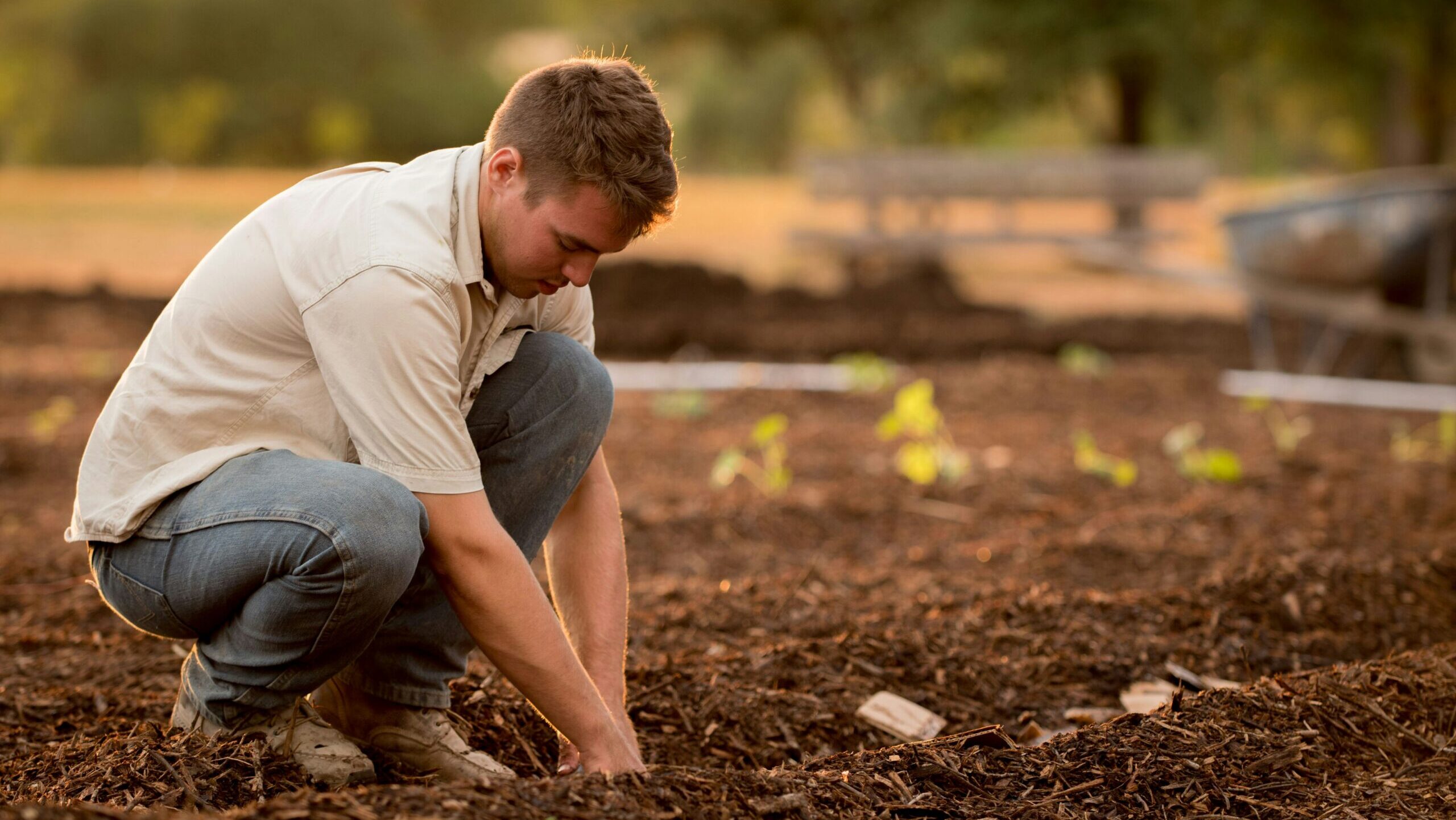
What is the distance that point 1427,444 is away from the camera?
5.60m

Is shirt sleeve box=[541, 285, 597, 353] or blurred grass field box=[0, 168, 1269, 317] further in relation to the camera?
blurred grass field box=[0, 168, 1269, 317]

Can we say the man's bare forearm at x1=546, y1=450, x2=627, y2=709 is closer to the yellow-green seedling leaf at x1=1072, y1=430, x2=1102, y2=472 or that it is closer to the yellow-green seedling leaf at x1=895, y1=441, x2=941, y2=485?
the yellow-green seedling leaf at x1=895, y1=441, x2=941, y2=485

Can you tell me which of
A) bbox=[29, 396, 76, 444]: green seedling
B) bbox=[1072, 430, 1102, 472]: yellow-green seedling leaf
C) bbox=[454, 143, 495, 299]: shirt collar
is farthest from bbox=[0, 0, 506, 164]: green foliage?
bbox=[454, 143, 495, 299]: shirt collar

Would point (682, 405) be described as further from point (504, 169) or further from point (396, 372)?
point (396, 372)

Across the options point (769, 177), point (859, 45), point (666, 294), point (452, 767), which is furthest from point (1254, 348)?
point (769, 177)

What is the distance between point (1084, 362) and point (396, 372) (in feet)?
20.3

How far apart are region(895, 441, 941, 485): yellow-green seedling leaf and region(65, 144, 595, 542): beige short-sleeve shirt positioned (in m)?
2.74

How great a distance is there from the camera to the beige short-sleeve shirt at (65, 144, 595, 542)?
1.75 meters

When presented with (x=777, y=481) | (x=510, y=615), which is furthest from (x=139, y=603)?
(x=777, y=481)

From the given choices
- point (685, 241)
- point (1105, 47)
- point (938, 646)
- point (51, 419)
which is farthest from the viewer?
point (685, 241)

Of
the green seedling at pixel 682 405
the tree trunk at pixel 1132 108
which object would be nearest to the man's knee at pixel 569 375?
the green seedling at pixel 682 405

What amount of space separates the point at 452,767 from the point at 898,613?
1276 mm

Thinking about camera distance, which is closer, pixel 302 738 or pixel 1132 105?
pixel 302 738

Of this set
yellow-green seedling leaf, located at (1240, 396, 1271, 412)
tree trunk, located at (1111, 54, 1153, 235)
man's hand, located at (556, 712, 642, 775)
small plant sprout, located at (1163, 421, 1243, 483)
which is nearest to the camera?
man's hand, located at (556, 712, 642, 775)
